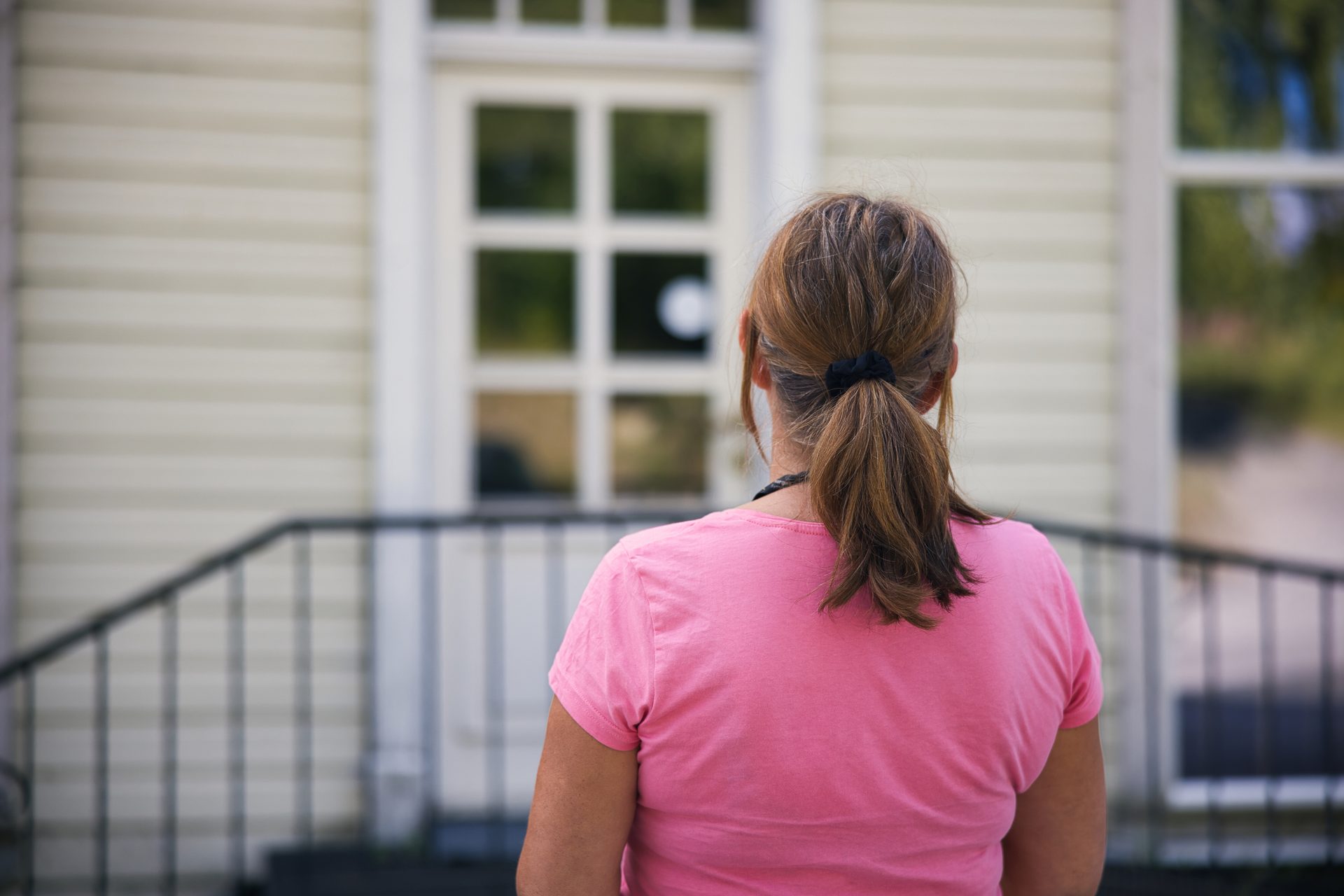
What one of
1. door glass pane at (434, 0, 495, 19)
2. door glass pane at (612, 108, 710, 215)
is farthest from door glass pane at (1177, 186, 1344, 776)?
door glass pane at (434, 0, 495, 19)

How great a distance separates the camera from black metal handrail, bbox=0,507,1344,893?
116 inches

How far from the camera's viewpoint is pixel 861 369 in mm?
976

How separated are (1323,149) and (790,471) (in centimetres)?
388

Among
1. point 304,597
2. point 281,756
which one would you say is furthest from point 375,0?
point 281,756

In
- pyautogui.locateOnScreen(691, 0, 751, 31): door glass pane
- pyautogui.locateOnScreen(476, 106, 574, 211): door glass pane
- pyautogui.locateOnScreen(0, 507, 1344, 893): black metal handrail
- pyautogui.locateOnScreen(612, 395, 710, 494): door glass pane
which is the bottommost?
pyautogui.locateOnScreen(0, 507, 1344, 893): black metal handrail

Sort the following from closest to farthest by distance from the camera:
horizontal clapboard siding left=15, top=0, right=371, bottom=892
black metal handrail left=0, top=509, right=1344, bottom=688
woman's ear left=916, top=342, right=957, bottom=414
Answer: woman's ear left=916, top=342, right=957, bottom=414
black metal handrail left=0, top=509, right=1344, bottom=688
horizontal clapboard siding left=15, top=0, right=371, bottom=892

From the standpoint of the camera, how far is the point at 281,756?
3.54 metres

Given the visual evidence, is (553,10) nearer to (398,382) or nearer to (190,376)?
(398,382)

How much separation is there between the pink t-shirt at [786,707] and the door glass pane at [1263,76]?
3.57 meters

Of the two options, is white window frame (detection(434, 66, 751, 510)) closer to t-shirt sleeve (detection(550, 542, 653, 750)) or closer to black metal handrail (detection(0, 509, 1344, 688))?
black metal handrail (detection(0, 509, 1344, 688))

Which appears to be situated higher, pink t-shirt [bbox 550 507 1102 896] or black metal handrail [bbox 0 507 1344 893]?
pink t-shirt [bbox 550 507 1102 896]

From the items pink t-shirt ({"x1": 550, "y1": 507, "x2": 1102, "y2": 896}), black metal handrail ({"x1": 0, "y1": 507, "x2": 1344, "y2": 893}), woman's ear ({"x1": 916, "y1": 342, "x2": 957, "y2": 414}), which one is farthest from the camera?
black metal handrail ({"x1": 0, "y1": 507, "x2": 1344, "y2": 893})

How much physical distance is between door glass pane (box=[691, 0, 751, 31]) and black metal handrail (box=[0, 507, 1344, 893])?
66.5 inches

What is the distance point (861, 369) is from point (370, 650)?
9.06 ft
